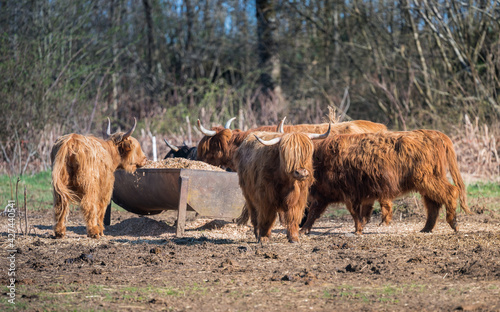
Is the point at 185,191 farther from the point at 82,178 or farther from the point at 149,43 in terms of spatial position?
the point at 149,43

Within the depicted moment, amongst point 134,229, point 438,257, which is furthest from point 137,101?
point 438,257

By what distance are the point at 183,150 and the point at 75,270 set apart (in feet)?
17.4

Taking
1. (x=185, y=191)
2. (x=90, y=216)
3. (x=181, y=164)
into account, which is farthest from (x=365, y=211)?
(x=90, y=216)

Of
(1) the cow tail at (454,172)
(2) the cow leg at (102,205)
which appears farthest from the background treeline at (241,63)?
(2) the cow leg at (102,205)

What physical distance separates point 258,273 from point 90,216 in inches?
99.8

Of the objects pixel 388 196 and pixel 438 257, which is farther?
pixel 388 196

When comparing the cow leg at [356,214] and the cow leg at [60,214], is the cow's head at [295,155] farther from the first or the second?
the cow leg at [60,214]

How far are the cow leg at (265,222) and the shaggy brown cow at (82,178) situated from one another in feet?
5.79

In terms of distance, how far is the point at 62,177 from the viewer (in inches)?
244

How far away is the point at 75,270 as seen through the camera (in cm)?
478

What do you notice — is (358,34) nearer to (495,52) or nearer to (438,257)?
(495,52)

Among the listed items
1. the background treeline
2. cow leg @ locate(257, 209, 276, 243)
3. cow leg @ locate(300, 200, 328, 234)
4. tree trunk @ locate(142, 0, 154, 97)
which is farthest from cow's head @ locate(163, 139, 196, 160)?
tree trunk @ locate(142, 0, 154, 97)

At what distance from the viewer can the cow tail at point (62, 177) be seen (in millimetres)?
6078

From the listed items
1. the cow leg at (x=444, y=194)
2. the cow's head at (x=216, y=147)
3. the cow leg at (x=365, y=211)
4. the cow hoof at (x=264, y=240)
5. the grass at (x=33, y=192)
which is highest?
the cow's head at (x=216, y=147)
